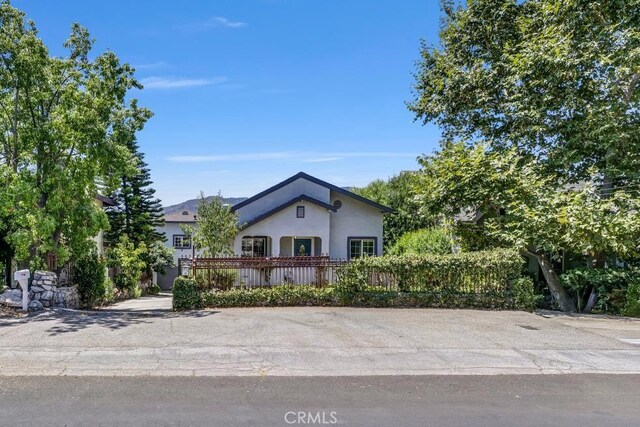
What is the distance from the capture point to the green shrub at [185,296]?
12.2 m

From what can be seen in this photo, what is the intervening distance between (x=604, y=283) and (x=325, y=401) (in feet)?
38.2

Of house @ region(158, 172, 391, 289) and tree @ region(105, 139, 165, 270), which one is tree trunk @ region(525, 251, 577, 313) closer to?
house @ region(158, 172, 391, 289)

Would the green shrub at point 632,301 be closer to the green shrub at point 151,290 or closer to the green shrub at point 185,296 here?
the green shrub at point 185,296

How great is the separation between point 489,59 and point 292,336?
1527cm

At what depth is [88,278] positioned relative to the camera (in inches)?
578

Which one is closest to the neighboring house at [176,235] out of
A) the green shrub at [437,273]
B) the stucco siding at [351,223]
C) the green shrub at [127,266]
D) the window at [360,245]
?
the green shrub at [127,266]

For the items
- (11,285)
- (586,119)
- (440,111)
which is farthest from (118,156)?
(586,119)

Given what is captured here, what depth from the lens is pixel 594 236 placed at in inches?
471

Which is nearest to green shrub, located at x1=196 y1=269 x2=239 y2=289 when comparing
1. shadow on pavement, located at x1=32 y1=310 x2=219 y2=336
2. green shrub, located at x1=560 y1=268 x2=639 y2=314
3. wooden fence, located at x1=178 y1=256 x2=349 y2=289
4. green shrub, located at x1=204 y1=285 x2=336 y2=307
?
wooden fence, located at x1=178 y1=256 x2=349 y2=289

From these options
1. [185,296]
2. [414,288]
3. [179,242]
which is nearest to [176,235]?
[179,242]

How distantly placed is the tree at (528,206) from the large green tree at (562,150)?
0.03 m

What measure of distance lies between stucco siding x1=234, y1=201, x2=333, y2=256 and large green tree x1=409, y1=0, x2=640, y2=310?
6757 millimetres

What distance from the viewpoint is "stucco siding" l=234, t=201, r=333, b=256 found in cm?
2117

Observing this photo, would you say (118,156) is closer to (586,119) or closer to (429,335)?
(429,335)
